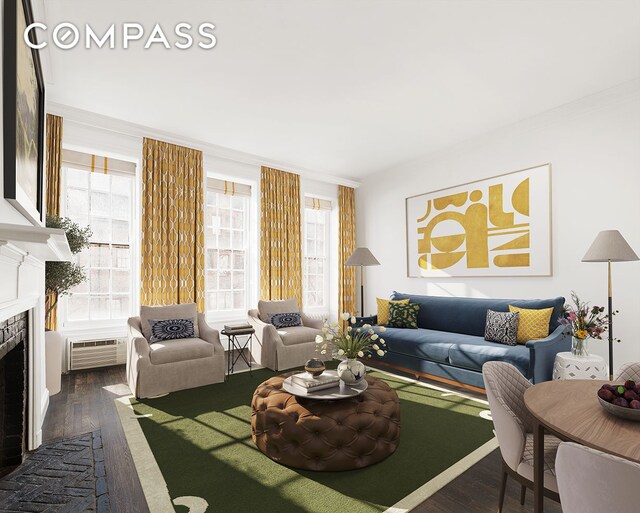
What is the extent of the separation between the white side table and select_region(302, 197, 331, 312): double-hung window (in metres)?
4.30

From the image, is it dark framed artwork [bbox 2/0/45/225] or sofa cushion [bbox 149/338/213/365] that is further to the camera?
sofa cushion [bbox 149/338/213/365]

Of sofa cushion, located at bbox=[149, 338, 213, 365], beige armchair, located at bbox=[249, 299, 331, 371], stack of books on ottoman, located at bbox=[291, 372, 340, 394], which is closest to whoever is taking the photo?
stack of books on ottoman, located at bbox=[291, 372, 340, 394]

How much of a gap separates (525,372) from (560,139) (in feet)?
9.35

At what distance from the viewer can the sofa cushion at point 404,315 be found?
16.5ft

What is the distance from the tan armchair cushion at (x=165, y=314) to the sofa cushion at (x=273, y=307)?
961 mm

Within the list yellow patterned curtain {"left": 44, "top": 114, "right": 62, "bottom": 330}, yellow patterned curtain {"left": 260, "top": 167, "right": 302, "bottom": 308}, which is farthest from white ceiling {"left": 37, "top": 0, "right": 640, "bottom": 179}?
yellow patterned curtain {"left": 260, "top": 167, "right": 302, "bottom": 308}

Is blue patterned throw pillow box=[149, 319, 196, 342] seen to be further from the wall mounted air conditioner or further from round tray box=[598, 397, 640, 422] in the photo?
round tray box=[598, 397, 640, 422]

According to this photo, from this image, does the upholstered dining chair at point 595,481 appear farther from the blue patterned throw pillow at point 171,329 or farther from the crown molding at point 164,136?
the crown molding at point 164,136

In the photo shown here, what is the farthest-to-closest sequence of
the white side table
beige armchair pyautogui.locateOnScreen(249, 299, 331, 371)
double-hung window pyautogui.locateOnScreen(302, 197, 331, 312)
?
double-hung window pyautogui.locateOnScreen(302, 197, 331, 312) → beige armchair pyautogui.locateOnScreen(249, 299, 331, 371) → the white side table

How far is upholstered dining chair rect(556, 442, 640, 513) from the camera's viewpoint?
909 mm

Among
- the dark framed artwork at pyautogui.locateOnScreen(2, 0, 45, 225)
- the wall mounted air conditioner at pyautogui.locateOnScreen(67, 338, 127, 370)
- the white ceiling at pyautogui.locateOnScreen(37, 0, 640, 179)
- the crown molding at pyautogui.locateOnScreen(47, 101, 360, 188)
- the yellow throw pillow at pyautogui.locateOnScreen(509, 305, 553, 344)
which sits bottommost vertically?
the wall mounted air conditioner at pyautogui.locateOnScreen(67, 338, 127, 370)

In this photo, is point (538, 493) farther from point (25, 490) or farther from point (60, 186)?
point (60, 186)

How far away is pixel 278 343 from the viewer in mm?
4559

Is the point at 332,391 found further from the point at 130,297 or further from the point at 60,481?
the point at 130,297
